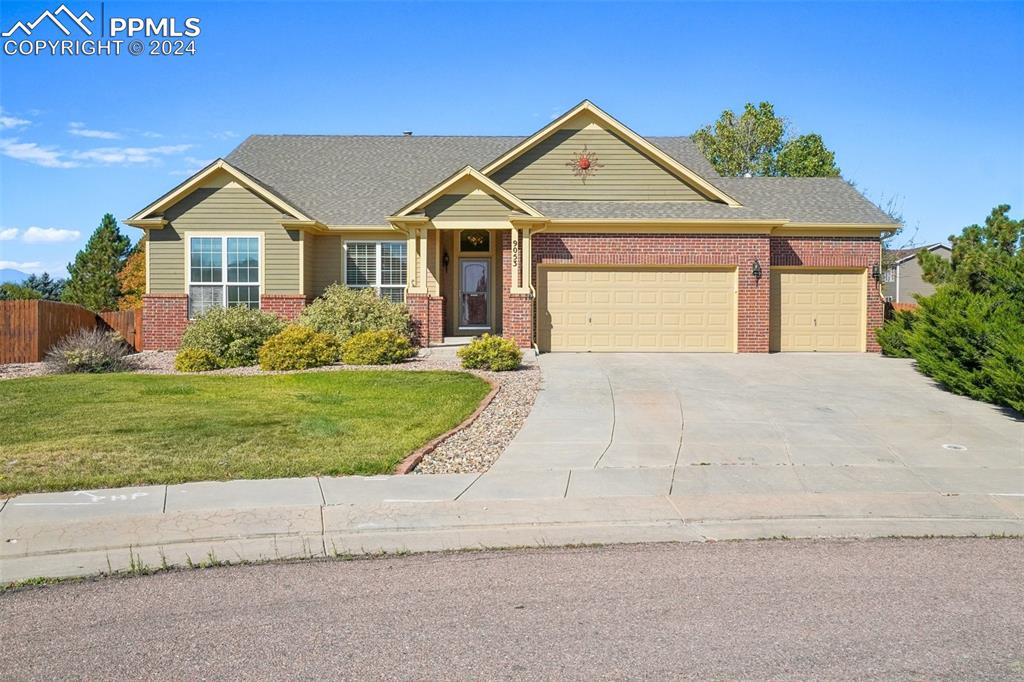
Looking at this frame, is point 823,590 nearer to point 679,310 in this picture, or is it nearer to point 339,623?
point 339,623

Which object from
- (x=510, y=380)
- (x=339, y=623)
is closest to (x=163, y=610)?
(x=339, y=623)

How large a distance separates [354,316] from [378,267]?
371cm

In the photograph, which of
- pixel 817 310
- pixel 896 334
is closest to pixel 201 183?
pixel 817 310

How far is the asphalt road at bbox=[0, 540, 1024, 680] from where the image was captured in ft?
16.1

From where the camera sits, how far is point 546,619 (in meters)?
5.62

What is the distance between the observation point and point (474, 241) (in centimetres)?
2473

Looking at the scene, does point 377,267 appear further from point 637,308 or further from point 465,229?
point 637,308

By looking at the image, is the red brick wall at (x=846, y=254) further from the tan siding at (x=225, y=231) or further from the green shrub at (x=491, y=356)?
the tan siding at (x=225, y=231)

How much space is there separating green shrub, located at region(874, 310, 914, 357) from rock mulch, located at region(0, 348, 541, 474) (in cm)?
921

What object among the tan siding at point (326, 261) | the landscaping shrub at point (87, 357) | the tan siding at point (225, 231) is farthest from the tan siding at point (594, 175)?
the landscaping shrub at point (87, 357)

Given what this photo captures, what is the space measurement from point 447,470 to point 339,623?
4.85 meters

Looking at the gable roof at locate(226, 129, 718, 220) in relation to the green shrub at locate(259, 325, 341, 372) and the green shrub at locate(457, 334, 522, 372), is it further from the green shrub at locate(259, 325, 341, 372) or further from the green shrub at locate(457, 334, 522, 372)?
the green shrub at locate(457, 334, 522, 372)

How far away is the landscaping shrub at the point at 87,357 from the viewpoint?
754 inches

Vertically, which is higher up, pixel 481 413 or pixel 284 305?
pixel 284 305
